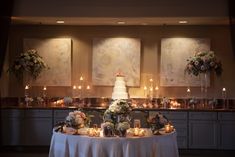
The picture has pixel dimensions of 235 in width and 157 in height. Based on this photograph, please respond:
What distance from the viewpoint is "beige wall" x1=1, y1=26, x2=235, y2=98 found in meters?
9.01

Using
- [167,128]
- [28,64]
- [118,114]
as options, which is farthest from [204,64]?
[28,64]

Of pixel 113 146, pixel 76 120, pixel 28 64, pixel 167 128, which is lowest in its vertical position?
pixel 113 146

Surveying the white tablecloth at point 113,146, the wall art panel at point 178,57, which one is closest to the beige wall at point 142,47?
the wall art panel at point 178,57

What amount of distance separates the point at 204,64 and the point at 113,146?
3675mm

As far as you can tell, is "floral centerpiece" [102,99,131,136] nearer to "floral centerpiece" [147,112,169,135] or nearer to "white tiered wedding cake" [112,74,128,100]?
"floral centerpiece" [147,112,169,135]

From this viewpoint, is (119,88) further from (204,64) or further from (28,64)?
(28,64)

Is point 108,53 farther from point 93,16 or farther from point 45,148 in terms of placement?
point 45,148

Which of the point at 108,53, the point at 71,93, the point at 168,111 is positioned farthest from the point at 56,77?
the point at 168,111

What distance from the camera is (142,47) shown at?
359 inches

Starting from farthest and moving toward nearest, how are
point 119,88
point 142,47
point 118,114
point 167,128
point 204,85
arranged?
point 142,47, point 204,85, point 119,88, point 167,128, point 118,114

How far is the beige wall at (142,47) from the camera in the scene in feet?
29.6

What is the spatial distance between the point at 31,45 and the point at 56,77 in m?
0.87

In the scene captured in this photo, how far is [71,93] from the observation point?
920 cm

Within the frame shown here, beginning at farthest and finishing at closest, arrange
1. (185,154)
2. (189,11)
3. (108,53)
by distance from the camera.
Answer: (108,53) < (185,154) < (189,11)
